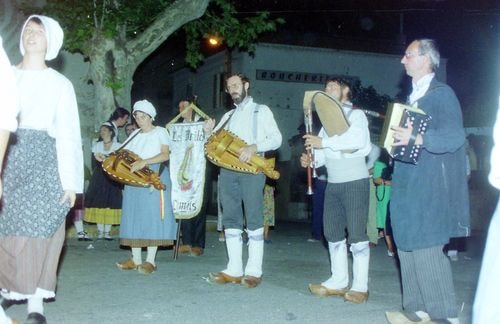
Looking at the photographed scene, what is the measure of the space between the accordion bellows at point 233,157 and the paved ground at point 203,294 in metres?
1.18

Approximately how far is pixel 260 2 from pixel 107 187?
14308 millimetres

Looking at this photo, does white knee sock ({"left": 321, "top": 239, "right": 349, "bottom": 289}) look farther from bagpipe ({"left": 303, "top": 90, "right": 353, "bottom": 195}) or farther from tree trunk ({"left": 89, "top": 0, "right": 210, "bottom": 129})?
tree trunk ({"left": 89, "top": 0, "right": 210, "bottom": 129})

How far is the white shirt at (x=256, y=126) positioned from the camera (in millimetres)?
6719

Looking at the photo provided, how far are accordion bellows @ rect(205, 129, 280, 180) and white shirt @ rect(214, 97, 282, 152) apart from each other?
156 mm

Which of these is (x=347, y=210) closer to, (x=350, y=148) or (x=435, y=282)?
(x=350, y=148)

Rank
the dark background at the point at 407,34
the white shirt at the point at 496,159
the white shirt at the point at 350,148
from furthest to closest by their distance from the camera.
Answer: the dark background at the point at 407,34
the white shirt at the point at 350,148
the white shirt at the point at 496,159

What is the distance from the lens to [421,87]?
4.95 meters

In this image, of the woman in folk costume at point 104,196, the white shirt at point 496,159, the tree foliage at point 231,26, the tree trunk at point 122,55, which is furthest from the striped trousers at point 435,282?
the tree foliage at point 231,26

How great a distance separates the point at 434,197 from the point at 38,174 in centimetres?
281

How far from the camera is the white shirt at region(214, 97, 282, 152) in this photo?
22.0ft

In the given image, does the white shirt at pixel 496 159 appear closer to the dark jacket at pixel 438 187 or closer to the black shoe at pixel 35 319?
the dark jacket at pixel 438 187

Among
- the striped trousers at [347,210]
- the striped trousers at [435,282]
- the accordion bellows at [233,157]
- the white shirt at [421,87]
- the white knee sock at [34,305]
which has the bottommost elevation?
the white knee sock at [34,305]

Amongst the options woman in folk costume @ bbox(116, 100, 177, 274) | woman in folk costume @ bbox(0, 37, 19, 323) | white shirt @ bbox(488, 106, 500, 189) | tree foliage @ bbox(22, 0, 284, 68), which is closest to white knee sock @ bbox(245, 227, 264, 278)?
woman in folk costume @ bbox(116, 100, 177, 274)

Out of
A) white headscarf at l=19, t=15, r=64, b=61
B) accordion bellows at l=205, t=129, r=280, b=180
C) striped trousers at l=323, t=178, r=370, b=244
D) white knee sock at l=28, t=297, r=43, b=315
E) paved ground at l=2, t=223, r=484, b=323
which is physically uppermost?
white headscarf at l=19, t=15, r=64, b=61
